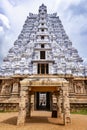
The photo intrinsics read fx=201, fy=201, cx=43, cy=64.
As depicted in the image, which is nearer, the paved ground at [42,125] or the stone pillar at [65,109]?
the paved ground at [42,125]

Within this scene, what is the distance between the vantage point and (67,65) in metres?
33.9

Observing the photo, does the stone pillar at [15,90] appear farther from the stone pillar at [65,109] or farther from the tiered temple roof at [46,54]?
the stone pillar at [65,109]

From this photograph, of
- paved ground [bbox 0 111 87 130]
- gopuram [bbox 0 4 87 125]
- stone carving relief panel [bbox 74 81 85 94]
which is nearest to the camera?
paved ground [bbox 0 111 87 130]

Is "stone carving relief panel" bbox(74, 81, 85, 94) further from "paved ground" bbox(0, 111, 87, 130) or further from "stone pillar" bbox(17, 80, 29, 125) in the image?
"stone pillar" bbox(17, 80, 29, 125)

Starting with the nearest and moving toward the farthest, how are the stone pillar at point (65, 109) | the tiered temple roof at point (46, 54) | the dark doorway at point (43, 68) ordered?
the stone pillar at point (65, 109) → the dark doorway at point (43, 68) → the tiered temple roof at point (46, 54)

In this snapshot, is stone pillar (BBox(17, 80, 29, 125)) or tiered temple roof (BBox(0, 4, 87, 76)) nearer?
stone pillar (BBox(17, 80, 29, 125))

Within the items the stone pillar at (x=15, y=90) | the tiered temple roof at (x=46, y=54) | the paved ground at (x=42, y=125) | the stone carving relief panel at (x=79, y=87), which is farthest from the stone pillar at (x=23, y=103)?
the stone carving relief panel at (x=79, y=87)

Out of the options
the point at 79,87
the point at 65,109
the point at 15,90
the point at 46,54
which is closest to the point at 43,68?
the point at 46,54

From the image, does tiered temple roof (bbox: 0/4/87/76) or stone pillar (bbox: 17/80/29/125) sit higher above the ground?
tiered temple roof (bbox: 0/4/87/76)

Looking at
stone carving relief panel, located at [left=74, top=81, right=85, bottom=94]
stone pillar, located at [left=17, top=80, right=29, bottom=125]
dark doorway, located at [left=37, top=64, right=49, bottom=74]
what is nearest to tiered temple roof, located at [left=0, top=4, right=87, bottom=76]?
dark doorway, located at [left=37, top=64, right=49, bottom=74]

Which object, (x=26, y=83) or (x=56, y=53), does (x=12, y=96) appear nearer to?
(x=56, y=53)

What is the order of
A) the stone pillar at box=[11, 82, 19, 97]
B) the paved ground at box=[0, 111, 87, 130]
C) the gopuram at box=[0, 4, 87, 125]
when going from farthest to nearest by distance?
1. the stone pillar at box=[11, 82, 19, 97]
2. the gopuram at box=[0, 4, 87, 125]
3. the paved ground at box=[0, 111, 87, 130]

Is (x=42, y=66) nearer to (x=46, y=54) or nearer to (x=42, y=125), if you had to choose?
(x=46, y=54)

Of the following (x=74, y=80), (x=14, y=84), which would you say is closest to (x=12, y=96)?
(x=14, y=84)
